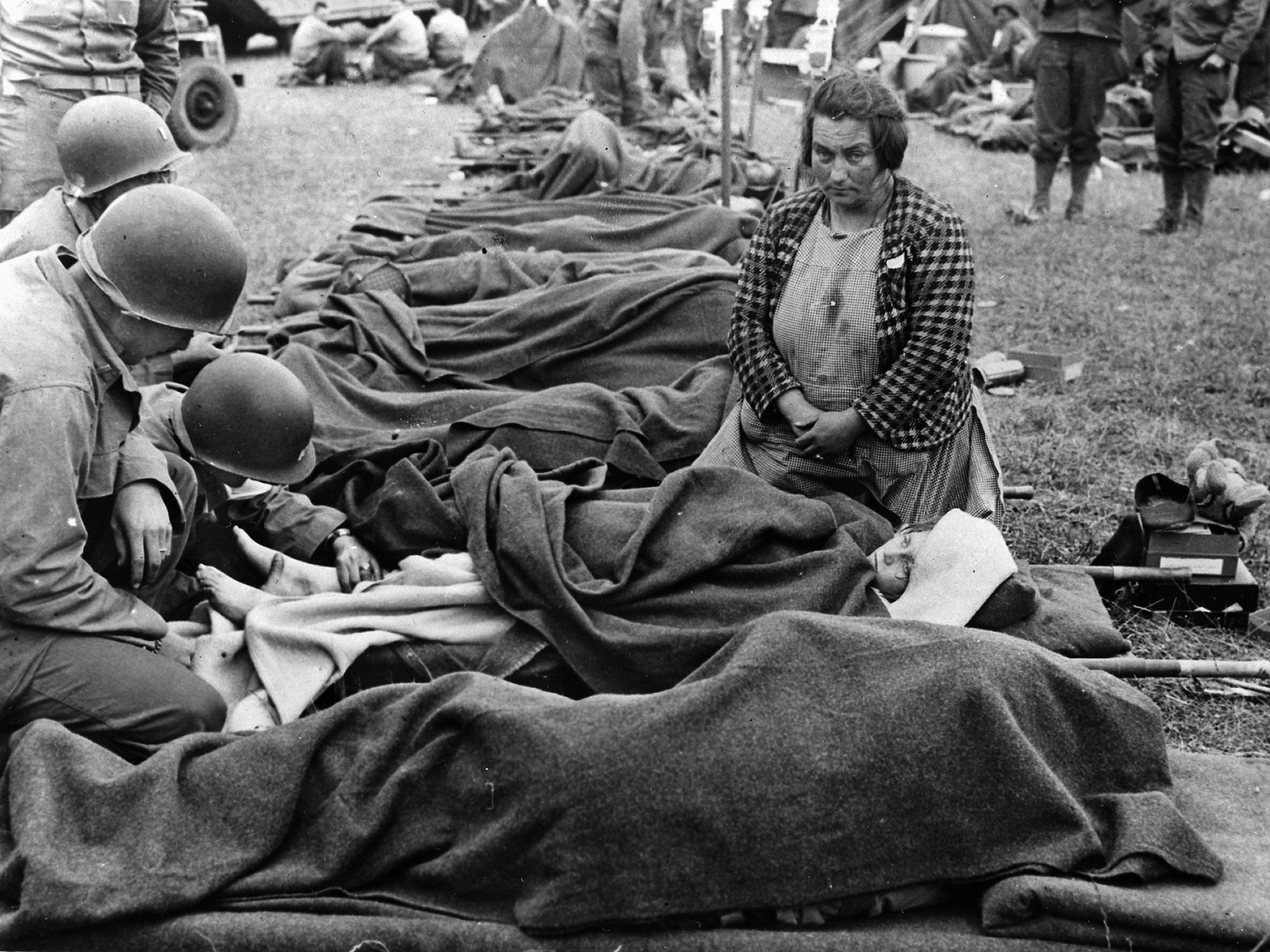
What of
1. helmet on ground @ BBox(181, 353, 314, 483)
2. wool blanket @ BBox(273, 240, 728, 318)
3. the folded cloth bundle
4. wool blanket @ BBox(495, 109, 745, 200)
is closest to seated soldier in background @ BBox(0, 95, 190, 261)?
helmet on ground @ BBox(181, 353, 314, 483)

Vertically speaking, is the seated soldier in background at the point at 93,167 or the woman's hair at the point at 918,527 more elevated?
the seated soldier in background at the point at 93,167

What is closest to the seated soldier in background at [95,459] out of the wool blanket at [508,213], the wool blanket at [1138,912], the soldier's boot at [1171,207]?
the wool blanket at [1138,912]

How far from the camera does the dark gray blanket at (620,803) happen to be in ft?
8.96

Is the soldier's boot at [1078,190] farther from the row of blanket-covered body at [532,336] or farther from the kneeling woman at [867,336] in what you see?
the kneeling woman at [867,336]

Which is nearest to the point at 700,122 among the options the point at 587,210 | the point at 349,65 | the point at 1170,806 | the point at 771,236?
the point at 587,210

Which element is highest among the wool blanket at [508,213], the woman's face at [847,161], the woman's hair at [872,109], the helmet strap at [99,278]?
the woman's hair at [872,109]

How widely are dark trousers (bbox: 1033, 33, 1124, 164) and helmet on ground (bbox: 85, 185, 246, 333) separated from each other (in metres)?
8.81

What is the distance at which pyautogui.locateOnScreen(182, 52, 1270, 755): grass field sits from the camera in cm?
504

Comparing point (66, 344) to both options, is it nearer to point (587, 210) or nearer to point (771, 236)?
point (771, 236)

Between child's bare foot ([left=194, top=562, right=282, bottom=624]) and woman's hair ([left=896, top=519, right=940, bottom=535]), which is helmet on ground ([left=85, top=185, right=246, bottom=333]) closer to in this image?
child's bare foot ([left=194, top=562, right=282, bottom=624])

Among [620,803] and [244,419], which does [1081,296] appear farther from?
[620,803]

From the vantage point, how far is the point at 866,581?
3.66 meters

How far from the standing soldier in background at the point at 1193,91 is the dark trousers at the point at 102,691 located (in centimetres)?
880

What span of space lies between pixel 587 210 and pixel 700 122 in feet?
15.2
